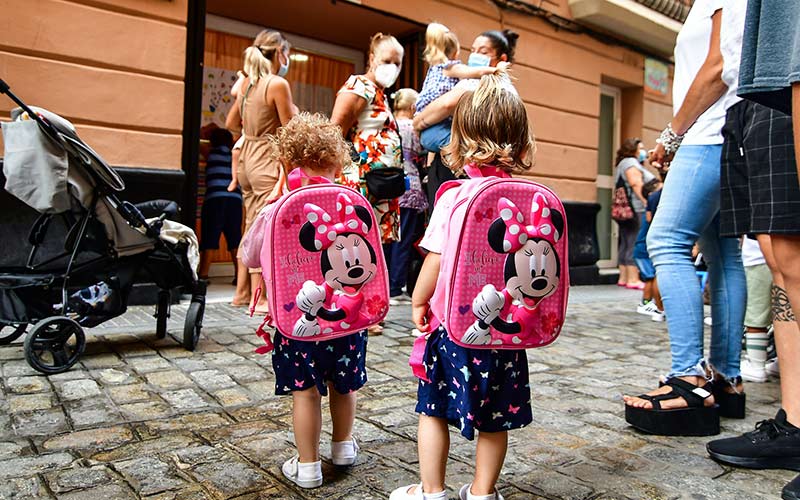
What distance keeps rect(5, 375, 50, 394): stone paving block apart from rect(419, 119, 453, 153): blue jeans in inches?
103

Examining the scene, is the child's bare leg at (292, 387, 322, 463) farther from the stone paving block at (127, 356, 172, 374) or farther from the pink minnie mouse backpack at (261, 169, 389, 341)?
the stone paving block at (127, 356, 172, 374)

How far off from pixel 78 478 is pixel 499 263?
1.48 meters

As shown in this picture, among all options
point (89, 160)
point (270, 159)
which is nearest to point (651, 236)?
point (89, 160)

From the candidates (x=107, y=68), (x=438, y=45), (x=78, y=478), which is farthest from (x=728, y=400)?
(x=107, y=68)

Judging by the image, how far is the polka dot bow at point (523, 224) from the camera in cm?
178

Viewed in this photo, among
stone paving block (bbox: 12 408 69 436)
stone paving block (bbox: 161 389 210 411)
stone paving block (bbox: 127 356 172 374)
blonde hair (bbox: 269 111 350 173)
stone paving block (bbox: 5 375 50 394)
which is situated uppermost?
blonde hair (bbox: 269 111 350 173)

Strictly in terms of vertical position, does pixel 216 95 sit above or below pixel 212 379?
above

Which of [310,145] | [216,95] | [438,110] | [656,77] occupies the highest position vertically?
[656,77]

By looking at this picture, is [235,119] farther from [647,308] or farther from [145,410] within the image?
[647,308]

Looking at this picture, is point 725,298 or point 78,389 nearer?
point 725,298

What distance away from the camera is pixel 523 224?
180 centimetres

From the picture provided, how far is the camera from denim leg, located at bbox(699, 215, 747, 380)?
9.52 feet

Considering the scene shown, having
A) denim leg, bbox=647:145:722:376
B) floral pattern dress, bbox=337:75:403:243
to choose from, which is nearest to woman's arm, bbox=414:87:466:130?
floral pattern dress, bbox=337:75:403:243

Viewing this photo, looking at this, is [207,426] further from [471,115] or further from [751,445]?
[751,445]
